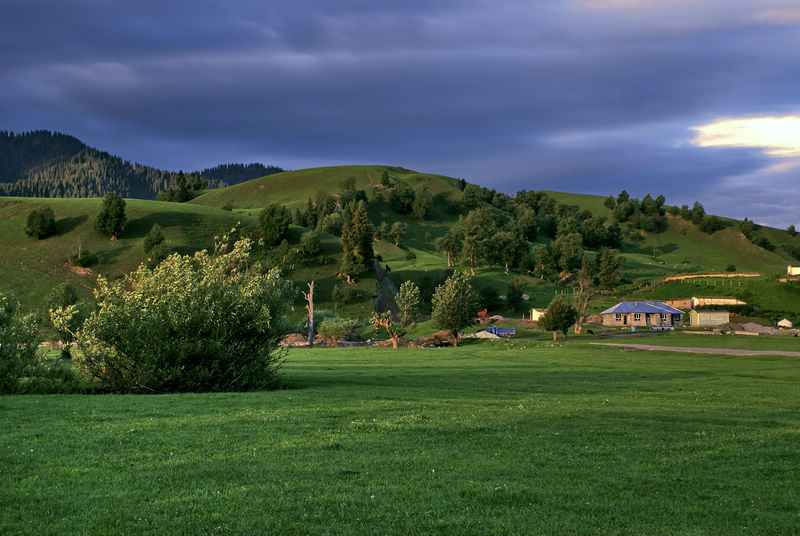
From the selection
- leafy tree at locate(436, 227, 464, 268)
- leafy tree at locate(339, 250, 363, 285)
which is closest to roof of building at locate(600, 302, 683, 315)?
leafy tree at locate(339, 250, 363, 285)

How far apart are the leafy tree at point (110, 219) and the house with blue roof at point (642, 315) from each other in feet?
363

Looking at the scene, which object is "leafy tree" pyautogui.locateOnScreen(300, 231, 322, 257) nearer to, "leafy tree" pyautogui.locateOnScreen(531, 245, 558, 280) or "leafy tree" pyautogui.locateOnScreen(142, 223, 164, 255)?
"leafy tree" pyautogui.locateOnScreen(142, 223, 164, 255)

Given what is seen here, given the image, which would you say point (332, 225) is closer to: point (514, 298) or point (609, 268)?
point (514, 298)

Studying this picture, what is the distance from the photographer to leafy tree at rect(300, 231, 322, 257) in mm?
139875

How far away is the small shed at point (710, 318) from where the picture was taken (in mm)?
111375

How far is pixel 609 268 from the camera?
6348 inches

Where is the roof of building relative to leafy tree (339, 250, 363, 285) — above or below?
below

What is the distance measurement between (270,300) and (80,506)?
2127cm

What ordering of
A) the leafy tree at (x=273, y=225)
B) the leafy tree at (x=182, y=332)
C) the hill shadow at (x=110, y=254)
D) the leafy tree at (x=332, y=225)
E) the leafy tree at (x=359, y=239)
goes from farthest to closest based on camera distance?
the leafy tree at (x=332, y=225), the leafy tree at (x=359, y=239), the leafy tree at (x=273, y=225), the hill shadow at (x=110, y=254), the leafy tree at (x=182, y=332)

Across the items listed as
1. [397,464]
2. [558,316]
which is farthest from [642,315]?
[397,464]

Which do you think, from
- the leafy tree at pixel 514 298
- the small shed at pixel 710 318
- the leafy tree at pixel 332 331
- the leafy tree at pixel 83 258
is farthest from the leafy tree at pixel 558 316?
the leafy tree at pixel 83 258

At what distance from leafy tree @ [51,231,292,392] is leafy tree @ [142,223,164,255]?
99.5 m

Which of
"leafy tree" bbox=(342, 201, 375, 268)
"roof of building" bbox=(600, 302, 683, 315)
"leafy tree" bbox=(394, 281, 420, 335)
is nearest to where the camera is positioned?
"leafy tree" bbox=(394, 281, 420, 335)

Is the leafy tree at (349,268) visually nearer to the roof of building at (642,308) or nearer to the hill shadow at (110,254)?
the hill shadow at (110,254)
